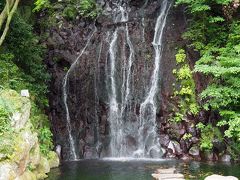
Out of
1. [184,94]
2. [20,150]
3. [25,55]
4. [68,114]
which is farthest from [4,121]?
[184,94]

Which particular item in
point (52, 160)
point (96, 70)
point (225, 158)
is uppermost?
point (96, 70)

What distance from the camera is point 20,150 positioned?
30.0 ft

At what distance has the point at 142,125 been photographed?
1530 cm

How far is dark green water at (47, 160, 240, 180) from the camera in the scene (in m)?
10.8

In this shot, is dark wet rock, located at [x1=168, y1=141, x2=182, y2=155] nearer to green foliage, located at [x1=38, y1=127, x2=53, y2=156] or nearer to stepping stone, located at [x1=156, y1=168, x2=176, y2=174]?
stepping stone, located at [x1=156, y1=168, x2=176, y2=174]

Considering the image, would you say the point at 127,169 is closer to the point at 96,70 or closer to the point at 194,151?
the point at 194,151

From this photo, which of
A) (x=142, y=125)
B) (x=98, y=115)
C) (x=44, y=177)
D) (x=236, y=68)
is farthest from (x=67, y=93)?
(x=236, y=68)

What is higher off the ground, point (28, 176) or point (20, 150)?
point (20, 150)

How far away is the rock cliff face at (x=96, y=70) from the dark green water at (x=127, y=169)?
190cm

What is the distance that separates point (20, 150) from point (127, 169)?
13.0ft

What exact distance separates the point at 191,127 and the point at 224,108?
1581mm

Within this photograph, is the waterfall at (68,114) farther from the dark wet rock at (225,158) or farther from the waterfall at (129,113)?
the dark wet rock at (225,158)

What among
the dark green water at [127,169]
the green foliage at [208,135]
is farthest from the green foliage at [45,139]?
the green foliage at [208,135]

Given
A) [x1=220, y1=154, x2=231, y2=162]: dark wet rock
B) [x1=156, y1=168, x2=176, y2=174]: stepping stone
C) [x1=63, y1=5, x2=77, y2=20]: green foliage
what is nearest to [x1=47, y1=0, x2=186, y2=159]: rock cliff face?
[x1=63, y1=5, x2=77, y2=20]: green foliage
